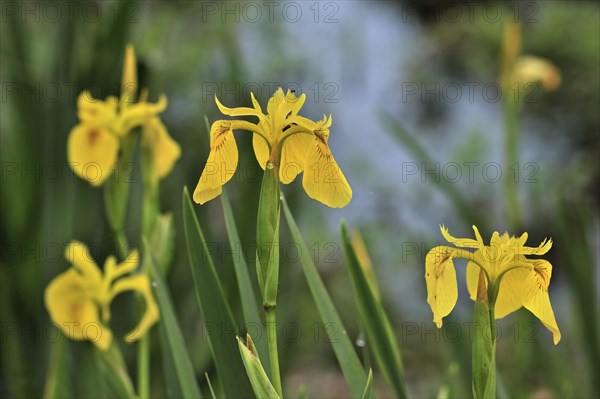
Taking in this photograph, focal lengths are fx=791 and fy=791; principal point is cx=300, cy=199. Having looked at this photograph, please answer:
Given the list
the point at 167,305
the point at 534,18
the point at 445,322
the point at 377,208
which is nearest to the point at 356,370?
the point at 167,305

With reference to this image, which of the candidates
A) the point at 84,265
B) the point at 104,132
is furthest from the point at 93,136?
the point at 84,265

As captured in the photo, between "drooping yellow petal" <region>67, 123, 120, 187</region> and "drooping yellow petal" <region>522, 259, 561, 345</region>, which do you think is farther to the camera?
"drooping yellow petal" <region>67, 123, 120, 187</region>

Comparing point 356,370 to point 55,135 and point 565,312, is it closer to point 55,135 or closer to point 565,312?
point 55,135

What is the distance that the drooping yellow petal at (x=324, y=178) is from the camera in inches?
16.8

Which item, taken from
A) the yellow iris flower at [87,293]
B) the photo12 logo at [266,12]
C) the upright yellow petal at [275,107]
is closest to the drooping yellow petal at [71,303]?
the yellow iris flower at [87,293]

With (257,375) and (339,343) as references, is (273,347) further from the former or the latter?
(339,343)

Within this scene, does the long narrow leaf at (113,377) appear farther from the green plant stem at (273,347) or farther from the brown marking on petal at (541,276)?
the brown marking on petal at (541,276)

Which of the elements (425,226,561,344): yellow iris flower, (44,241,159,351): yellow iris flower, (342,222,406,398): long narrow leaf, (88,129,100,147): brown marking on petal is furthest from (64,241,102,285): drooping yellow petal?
(425,226,561,344): yellow iris flower

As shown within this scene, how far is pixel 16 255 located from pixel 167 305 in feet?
2.51

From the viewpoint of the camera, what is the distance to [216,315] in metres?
0.54

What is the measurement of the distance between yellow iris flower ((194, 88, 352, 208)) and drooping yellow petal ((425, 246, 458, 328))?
6 cm

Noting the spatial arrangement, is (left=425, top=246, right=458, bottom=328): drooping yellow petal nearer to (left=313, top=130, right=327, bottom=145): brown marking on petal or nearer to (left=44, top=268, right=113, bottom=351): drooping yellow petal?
(left=313, top=130, right=327, bottom=145): brown marking on petal

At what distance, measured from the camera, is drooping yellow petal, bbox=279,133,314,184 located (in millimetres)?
461

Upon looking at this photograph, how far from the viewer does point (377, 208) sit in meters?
2.16
